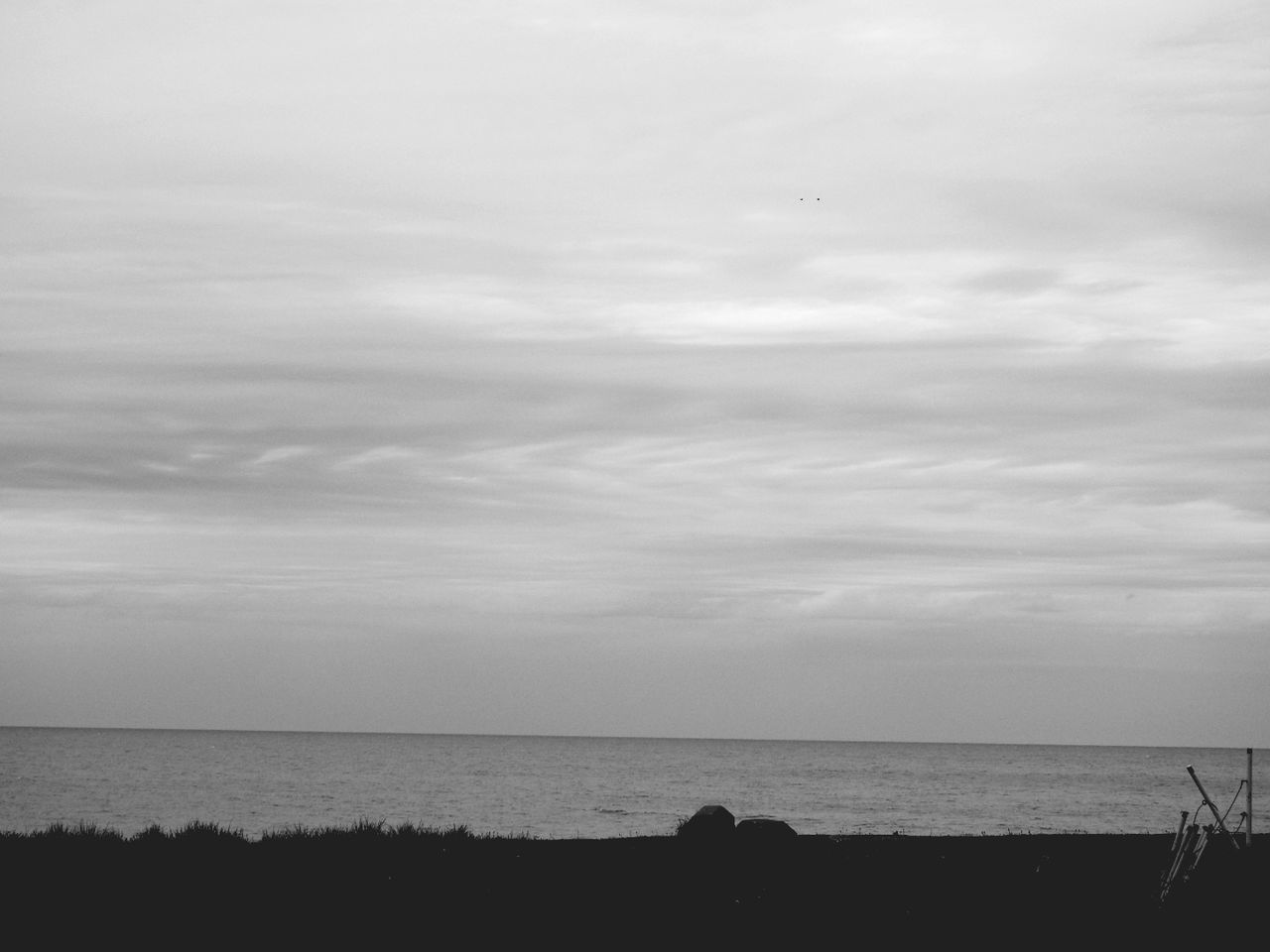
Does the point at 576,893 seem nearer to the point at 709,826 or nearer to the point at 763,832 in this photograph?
the point at 709,826

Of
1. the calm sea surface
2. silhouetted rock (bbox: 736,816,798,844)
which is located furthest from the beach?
the calm sea surface

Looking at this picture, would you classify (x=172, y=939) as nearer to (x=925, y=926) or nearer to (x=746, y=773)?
(x=925, y=926)

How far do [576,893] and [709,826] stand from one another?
5.52m

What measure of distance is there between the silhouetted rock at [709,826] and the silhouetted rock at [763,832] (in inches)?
7.7

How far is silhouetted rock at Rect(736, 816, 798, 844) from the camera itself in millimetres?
21938

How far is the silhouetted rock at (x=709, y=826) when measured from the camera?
71.7 ft

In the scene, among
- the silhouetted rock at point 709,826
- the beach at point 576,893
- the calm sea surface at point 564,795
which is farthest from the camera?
the calm sea surface at point 564,795

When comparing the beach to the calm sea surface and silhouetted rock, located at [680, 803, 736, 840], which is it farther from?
the calm sea surface

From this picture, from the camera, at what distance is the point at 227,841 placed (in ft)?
64.6

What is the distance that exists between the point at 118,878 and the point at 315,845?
3.87 metres

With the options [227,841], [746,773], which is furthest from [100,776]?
[227,841]

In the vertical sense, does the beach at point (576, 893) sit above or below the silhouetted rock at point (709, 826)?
below

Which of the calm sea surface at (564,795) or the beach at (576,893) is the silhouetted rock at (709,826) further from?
the calm sea surface at (564,795)

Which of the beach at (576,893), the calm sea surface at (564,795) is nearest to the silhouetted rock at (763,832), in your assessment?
the beach at (576,893)
